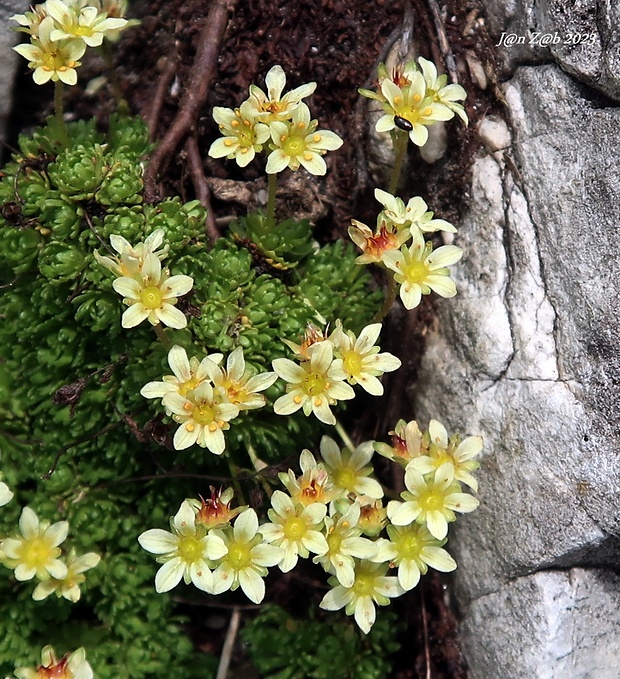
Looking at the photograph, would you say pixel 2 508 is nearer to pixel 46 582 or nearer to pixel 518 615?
pixel 46 582

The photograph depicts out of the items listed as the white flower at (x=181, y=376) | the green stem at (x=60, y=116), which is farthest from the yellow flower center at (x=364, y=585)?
the green stem at (x=60, y=116)

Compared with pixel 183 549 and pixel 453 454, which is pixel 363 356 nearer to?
pixel 453 454

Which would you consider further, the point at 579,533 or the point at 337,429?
the point at 337,429

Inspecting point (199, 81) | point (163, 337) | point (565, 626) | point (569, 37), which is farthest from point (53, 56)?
point (565, 626)

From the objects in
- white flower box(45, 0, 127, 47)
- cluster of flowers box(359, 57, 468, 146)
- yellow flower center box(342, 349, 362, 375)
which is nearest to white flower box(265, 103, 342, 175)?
cluster of flowers box(359, 57, 468, 146)

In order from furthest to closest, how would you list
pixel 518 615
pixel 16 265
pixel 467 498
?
pixel 16 265 < pixel 518 615 < pixel 467 498

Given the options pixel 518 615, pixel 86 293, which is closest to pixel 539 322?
pixel 518 615

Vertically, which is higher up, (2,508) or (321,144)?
(321,144)
